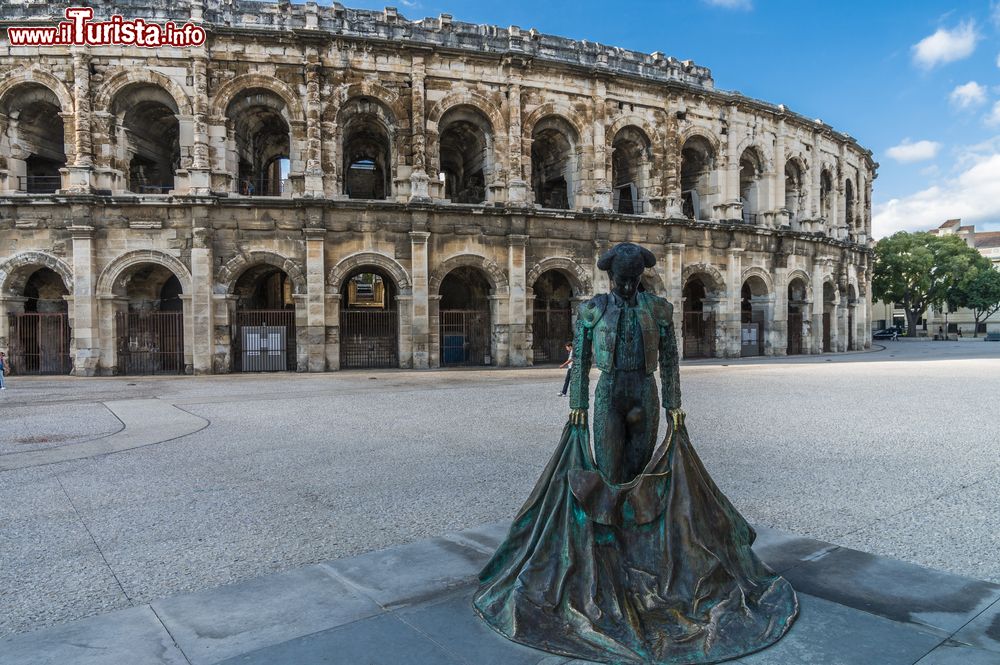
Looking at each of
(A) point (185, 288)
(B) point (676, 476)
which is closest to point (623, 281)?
(B) point (676, 476)

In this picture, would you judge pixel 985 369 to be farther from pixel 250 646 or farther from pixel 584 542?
pixel 250 646

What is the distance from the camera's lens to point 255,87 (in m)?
18.1

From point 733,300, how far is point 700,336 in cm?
205

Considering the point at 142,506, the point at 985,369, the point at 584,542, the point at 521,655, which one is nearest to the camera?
the point at 521,655

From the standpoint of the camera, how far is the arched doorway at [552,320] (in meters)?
22.6

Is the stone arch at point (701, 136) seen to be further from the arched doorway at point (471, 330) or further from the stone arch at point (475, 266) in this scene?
the arched doorway at point (471, 330)

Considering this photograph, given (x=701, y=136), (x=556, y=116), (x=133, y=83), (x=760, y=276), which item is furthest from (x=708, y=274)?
(x=133, y=83)

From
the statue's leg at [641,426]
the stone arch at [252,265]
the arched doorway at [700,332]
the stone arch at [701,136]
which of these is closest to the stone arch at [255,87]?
the stone arch at [252,265]

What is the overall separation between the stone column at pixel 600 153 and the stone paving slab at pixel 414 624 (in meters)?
18.0

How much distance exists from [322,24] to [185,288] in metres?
9.59

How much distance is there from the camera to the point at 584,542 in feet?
9.37

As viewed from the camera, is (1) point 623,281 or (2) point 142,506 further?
(2) point 142,506

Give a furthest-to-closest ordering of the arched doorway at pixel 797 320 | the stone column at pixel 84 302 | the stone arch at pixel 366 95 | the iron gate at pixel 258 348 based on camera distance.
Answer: the arched doorway at pixel 797 320 → the stone arch at pixel 366 95 → the iron gate at pixel 258 348 → the stone column at pixel 84 302

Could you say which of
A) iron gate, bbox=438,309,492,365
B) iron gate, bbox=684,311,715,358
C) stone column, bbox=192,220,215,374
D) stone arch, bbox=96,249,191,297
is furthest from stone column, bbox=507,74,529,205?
stone arch, bbox=96,249,191,297
